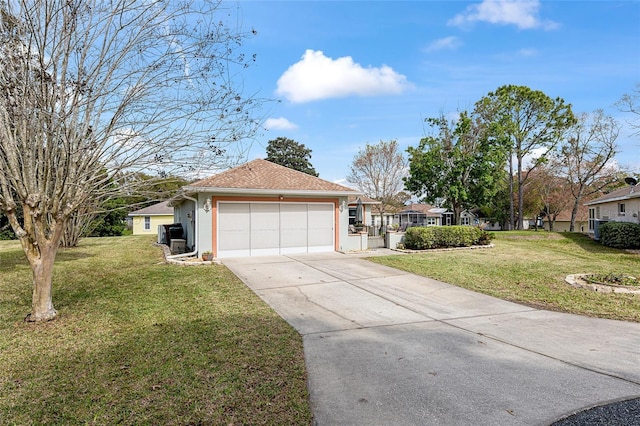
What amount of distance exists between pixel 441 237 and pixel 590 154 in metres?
22.7

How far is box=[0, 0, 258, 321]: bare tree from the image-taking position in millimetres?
4707

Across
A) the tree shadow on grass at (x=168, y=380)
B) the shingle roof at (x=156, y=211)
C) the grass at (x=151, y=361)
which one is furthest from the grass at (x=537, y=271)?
the shingle roof at (x=156, y=211)

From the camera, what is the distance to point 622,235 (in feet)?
52.3

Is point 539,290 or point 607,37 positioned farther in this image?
point 607,37

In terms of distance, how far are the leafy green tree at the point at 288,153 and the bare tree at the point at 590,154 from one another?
1086 inches

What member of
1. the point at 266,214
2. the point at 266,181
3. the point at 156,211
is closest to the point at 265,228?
the point at 266,214

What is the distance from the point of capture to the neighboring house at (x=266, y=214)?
501 inches

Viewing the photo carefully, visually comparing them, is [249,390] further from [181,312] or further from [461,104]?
[461,104]

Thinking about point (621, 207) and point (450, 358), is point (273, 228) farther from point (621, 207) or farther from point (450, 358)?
point (621, 207)

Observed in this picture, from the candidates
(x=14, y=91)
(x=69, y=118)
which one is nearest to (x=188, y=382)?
(x=69, y=118)

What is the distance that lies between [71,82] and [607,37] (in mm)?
13917

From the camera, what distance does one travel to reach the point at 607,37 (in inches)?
423

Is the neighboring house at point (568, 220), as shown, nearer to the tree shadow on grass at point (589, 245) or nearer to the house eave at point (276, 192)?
the tree shadow on grass at point (589, 245)

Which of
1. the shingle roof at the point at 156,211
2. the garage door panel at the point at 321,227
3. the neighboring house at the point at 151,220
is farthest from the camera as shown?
the neighboring house at the point at 151,220
